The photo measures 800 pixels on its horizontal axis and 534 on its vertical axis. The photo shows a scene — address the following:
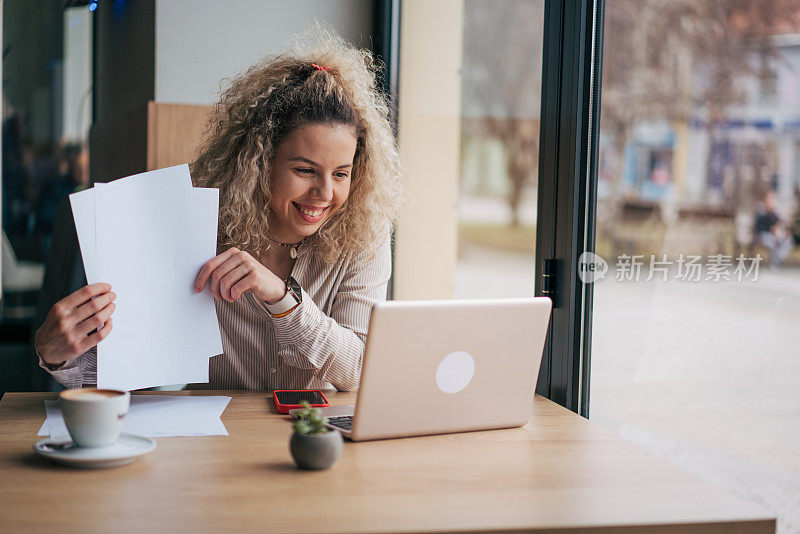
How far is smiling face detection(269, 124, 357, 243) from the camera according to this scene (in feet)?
5.54

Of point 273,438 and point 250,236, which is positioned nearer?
point 273,438

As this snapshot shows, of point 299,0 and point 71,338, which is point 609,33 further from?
point 299,0

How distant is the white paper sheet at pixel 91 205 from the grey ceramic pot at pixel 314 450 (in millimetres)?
469

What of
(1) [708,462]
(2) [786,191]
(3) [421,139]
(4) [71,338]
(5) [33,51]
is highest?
(5) [33,51]

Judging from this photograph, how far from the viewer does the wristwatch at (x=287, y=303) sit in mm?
1434

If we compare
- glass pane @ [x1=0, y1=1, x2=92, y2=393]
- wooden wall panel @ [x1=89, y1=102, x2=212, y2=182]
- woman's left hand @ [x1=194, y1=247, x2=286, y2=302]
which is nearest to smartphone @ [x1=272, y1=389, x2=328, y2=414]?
woman's left hand @ [x1=194, y1=247, x2=286, y2=302]

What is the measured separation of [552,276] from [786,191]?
0.61m

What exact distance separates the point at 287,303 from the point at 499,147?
0.89m

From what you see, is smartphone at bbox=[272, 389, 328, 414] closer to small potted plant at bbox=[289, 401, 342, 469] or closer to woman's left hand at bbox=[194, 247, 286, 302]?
woman's left hand at bbox=[194, 247, 286, 302]

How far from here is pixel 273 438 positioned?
1205mm

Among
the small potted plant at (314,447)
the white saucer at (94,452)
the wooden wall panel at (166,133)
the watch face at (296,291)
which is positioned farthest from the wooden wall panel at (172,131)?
the small potted plant at (314,447)

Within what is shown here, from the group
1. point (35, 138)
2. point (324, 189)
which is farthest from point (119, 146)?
point (324, 189)

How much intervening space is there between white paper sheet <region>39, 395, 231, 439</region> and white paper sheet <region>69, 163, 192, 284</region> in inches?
9.1

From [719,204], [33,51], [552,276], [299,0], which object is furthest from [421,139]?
[33,51]
